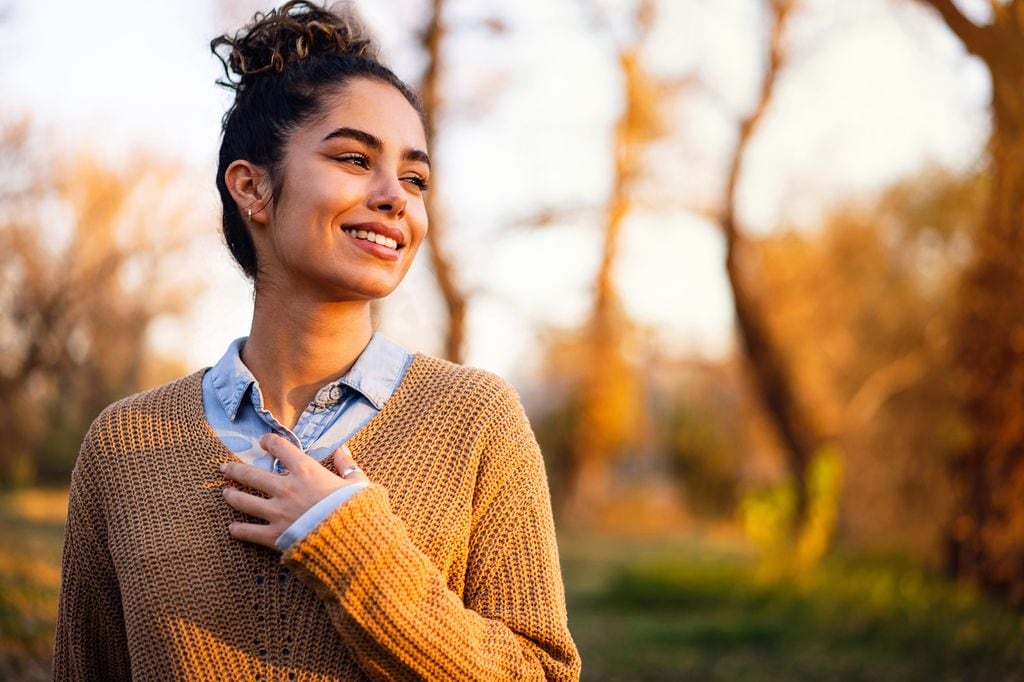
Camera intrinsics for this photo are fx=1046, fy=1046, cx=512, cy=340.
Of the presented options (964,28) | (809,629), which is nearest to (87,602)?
(809,629)

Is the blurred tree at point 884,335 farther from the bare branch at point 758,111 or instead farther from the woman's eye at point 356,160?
the woman's eye at point 356,160

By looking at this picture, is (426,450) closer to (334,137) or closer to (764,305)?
(334,137)

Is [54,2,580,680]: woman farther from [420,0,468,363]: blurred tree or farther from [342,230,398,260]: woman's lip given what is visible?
[420,0,468,363]: blurred tree

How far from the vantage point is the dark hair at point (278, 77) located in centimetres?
166

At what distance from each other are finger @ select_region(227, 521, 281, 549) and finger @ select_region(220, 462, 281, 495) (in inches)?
2.0

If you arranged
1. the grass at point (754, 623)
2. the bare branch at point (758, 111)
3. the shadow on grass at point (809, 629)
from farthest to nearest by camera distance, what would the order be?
the bare branch at point (758, 111), the shadow on grass at point (809, 629), the grass at point (754, 623)

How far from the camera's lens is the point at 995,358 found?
6043 millimetres

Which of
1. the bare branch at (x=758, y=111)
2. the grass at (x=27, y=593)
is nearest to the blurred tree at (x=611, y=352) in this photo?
the bare branch at (x=758, y=111)

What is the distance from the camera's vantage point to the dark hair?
1663 millimetres

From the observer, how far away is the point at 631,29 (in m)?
12.2

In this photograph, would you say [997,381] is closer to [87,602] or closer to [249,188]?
[249,188]

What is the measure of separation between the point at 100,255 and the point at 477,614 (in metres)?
11.7

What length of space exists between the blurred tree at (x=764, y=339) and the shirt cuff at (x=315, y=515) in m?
9.10

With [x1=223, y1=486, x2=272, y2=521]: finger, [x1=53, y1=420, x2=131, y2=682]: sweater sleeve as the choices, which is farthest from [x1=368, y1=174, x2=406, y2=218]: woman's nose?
[x1=53, y1=420, x2=131, y2=682]: sweater sleeve
